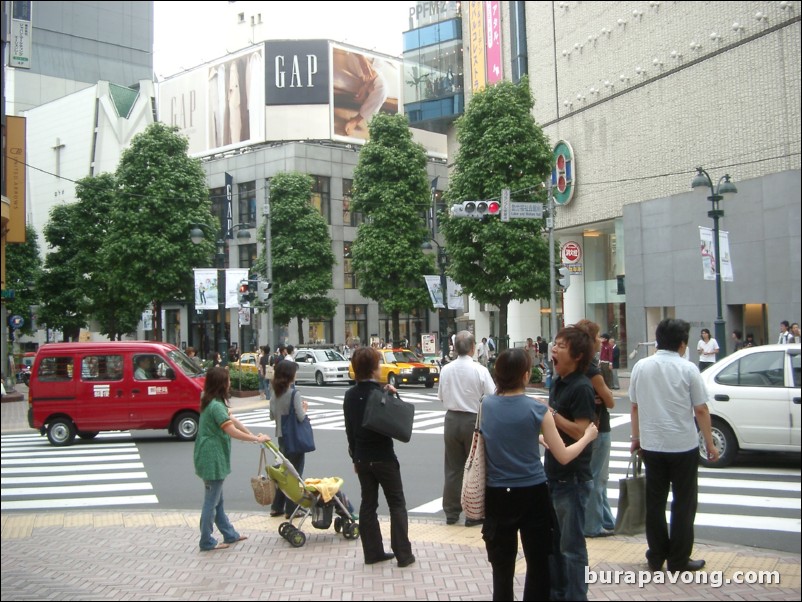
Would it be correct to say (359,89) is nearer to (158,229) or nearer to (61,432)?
(158,229)

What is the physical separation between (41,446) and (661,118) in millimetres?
14595

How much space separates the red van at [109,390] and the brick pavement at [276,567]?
7492mm

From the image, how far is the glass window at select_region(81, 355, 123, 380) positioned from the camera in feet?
52.1

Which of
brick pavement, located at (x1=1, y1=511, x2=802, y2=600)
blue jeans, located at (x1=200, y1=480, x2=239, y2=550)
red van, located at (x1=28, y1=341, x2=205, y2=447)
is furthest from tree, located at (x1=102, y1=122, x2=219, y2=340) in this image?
blue jeans, located at (x1=200, y1=480, x2=239, y2=550)

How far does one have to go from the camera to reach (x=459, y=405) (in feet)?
27.3

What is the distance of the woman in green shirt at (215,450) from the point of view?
7516 millimetres

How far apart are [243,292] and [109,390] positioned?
13495 millimetres

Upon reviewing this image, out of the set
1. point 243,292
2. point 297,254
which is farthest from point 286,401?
point 297,254

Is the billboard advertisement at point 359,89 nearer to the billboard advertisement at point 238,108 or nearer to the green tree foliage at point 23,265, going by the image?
the billboard advertisement at point 238,108

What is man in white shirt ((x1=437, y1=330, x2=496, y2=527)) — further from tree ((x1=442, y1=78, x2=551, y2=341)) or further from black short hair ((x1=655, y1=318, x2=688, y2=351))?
tree ((x1=442, y1=78, x2=551, y2=341))

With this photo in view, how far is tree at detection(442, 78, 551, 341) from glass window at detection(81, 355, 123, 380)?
685 inches

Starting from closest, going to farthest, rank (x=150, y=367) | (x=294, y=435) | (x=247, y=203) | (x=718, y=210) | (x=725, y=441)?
1. (x=718, y=210)
2. (x=294, y=435)
3. (x=725, y=441)
4. (x=150, y=367)
5. (x=247, y=203)

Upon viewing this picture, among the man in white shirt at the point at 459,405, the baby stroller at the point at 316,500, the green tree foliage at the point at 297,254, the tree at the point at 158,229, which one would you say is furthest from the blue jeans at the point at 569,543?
the green tree foliage at the point at 297,254

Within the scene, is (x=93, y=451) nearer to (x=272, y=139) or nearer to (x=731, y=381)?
(x=731, y=381)
